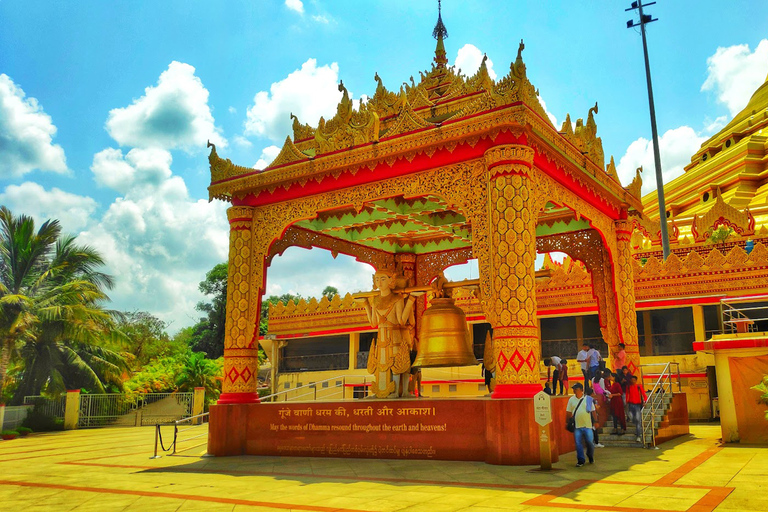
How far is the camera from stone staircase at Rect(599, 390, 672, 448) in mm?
11084

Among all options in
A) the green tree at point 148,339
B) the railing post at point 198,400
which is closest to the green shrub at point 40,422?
the railing post at point 198,400

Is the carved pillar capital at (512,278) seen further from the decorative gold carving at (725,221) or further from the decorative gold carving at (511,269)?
the decorative gold carving at (725,221)

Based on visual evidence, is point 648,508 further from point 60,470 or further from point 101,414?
point 101,414

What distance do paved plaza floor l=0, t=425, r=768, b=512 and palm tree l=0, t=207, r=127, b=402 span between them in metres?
15.1

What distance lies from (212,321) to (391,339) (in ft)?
139

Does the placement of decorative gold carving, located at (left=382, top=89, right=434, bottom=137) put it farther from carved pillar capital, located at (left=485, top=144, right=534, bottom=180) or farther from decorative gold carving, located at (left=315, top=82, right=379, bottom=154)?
carved pillar capital, located at (left=485, top=144, right=534, bottom=180)

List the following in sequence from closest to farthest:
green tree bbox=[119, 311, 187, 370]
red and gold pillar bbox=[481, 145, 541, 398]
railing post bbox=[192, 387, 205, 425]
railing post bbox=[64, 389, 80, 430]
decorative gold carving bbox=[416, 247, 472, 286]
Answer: red and gold pillar bbox=[481, 145, 541, 398], decorative gold carving bbox=[416, 247, 472, 286], railing post bbox=[64, 389, 80, 430], railing post bbox=[192, 387, 205, 425], green tree bbox=[119, 311, 187, 370]

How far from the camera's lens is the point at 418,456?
9445mm

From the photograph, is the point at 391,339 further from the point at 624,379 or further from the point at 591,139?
the point at 591,139

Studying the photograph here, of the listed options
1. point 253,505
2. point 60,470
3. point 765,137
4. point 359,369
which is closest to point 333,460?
point 253,505

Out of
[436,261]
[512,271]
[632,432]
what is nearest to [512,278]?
[512,271]

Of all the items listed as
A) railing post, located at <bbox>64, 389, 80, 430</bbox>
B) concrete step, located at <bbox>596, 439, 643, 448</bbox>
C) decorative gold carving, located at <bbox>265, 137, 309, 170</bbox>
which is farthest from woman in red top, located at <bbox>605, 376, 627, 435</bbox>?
railing post, located at <bbox>64, 389, 80, 430</bbox>

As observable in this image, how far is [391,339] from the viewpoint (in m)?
11.0

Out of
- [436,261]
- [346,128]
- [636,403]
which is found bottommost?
[636,403]
